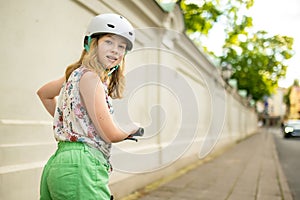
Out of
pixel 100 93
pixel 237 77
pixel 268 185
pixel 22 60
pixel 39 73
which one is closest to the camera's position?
pixel 100 93

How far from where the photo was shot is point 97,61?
5.50 ft

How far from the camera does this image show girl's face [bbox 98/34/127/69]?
5.54ft

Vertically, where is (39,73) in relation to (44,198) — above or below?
above

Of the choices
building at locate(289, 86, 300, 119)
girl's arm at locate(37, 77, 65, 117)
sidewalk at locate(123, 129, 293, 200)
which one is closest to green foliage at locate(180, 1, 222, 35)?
sidewalk at locate(123, 129, 293, 200)

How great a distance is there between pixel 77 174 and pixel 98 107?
0.30m

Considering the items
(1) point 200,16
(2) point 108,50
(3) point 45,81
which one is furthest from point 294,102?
(2) point 108,50

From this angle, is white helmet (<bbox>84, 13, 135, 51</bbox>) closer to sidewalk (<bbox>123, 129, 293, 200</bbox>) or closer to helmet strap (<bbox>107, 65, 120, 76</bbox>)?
helmet strap (<bbox>107, 65, 120, 76</bbox>)

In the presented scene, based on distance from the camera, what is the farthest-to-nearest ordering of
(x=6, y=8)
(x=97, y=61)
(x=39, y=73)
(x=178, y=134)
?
(x=178, y=134) → (x=39, y=73) → (x=6, y=8) → (x=97, y=61)

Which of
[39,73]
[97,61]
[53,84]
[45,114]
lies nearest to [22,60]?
[39,73]

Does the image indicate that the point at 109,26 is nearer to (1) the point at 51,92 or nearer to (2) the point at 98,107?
(2) the point at 98,107

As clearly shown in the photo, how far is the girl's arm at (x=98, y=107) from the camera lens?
5.13 ft

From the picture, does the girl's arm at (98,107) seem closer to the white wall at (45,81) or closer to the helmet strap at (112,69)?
the helmet strap at (112,69)

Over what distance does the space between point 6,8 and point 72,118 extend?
151 cm

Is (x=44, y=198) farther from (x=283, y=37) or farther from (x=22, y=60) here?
(x=283, y=37)
